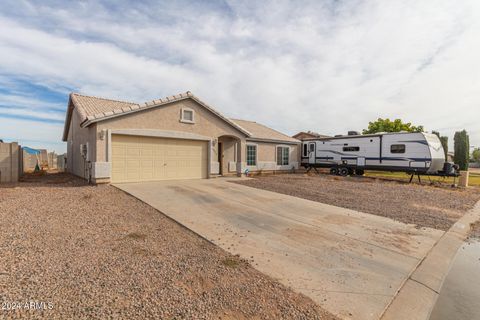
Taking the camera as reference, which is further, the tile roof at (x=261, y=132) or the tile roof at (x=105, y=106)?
Result: the tile roof at (x=261, y=132)

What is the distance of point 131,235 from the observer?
4.70 metres

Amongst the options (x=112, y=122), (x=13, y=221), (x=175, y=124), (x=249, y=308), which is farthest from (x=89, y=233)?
(x=175, y=124)

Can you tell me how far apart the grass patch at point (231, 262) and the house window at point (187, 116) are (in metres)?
10.9

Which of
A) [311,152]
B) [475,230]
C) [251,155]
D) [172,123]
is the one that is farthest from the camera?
[311,152]

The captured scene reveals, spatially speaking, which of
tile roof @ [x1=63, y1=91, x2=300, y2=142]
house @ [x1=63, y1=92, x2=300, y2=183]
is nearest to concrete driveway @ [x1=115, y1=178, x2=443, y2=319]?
house @ [x1=63, y1=92, x2=300, y2=183]

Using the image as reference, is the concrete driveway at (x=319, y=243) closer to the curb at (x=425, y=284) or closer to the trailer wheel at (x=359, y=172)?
the curb at (x=425, y=284)

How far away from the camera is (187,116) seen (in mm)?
13766

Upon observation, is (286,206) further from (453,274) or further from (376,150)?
(376,150)

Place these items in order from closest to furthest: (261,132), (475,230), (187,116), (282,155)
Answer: (475,230), (187,116), (261,132), (282,155)

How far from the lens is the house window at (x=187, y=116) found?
13502mm

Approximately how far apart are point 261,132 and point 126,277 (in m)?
18.2

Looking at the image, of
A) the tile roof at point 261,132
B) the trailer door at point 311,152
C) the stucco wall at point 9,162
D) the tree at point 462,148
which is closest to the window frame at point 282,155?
the tile roof at point 261,132

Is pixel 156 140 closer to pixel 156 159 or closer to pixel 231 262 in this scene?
pixel 156 159

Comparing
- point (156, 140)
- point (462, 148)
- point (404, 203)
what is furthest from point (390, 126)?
point (156, 140)
